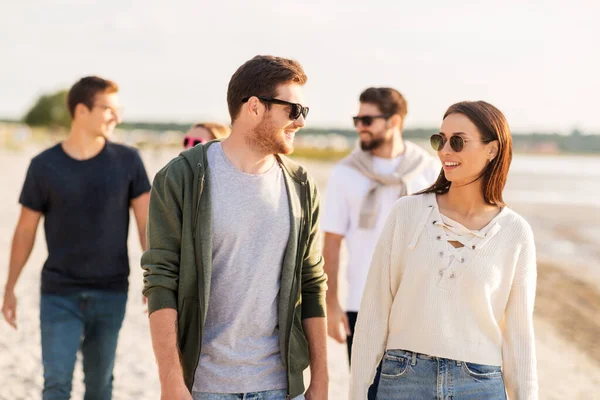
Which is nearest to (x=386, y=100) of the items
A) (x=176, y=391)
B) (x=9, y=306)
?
(x=9, y=306)

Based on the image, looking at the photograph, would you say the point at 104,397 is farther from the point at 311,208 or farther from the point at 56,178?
the point at 311,208

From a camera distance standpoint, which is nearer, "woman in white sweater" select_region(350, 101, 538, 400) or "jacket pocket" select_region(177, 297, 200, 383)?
"jacket pocket" select_region(177, 297, 200, 383)

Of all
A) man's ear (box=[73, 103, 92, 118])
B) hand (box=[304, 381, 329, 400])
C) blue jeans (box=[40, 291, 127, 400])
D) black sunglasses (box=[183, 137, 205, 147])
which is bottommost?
blue jeans (box=[40, 291, 127, 400])

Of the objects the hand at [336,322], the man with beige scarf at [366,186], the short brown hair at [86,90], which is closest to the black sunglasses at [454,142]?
the man with beige scarf at [366,186]

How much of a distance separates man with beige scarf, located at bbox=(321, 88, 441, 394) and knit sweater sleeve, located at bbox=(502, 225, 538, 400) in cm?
166

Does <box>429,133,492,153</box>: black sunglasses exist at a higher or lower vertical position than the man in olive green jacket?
higher

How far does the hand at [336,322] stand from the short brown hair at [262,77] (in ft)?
7.06

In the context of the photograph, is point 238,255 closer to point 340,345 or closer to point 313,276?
point 313,276

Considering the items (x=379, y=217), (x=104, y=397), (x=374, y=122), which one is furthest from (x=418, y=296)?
(x=104, y=397)

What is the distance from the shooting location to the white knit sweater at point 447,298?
3.13 metres

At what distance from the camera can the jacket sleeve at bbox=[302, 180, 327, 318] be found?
329 centimetres

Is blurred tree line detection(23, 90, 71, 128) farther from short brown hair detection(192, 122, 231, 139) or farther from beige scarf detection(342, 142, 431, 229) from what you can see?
beige scarf detection(342, 142, 431, 229)

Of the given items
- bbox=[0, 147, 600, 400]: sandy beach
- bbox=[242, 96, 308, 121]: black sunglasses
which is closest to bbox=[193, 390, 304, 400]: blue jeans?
bbox=[242, 96, 308, 121]: black sunglasses

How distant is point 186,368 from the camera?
3033mm
